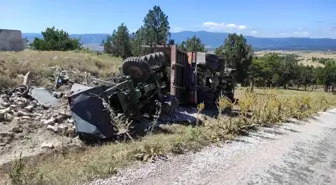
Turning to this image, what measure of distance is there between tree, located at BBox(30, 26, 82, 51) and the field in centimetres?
3493

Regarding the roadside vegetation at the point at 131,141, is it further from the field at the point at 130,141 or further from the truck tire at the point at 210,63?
the truck tire at the point at 210,63

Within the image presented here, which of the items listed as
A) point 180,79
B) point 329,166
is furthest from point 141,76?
point 329,166

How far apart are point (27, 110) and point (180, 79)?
5.42 m

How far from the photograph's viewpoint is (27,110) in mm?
10766

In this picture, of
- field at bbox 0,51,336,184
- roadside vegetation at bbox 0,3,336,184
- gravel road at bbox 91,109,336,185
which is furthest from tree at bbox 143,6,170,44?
gravel road at bbox 91,109,336,185

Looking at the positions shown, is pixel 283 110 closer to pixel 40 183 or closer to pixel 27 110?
pixel 27 110

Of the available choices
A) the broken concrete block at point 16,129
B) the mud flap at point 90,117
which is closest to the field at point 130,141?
the mud flap at point 90,117

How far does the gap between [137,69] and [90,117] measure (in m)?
2.62

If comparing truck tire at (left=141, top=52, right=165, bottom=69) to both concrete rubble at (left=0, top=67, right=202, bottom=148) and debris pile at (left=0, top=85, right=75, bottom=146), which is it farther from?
debris pile at (left=0, top=85, right=75, bottom=146)

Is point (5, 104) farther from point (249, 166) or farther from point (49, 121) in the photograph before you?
point (249, 166)

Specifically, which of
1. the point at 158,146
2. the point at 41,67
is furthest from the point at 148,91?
the point at 41,67

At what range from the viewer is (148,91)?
37.3 feet

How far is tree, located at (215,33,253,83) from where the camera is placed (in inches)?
2021

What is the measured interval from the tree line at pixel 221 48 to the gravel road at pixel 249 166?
93.8 ft
